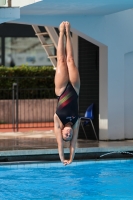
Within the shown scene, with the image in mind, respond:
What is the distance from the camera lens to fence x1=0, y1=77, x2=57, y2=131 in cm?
2095

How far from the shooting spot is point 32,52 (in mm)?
31891

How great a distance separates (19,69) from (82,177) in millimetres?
9930

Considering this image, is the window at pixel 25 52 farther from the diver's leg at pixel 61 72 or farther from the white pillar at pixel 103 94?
the diver's leg at pixel 61 72

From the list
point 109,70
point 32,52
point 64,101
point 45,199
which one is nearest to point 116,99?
point 109,70

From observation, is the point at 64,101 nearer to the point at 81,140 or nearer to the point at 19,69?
the point at 81,140

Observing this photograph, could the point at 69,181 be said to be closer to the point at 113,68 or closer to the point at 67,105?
the point at 67,105

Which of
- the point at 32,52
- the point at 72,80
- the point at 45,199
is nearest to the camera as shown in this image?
the point at 72,80

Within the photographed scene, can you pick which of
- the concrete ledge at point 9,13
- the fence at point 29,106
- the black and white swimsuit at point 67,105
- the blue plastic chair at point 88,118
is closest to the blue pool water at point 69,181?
the black and white swimsuit at point 67,105

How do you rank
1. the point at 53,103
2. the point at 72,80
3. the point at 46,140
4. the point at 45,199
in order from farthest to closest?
the point at 53,103 < the point at 46,140 < the point at 45,199 < the point at 72,80

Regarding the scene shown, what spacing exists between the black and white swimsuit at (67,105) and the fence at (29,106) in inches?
411

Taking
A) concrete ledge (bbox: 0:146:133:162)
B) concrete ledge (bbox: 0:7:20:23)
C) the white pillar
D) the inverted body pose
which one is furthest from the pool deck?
the inverted body pose

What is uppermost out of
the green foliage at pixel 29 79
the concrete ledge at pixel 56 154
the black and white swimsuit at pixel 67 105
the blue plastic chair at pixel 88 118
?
the green foliage at pixel 29 79

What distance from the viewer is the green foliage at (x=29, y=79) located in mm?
22062

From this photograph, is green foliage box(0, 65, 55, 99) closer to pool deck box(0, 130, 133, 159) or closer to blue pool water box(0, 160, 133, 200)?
pool deck box(0, 130, 133, 159)
